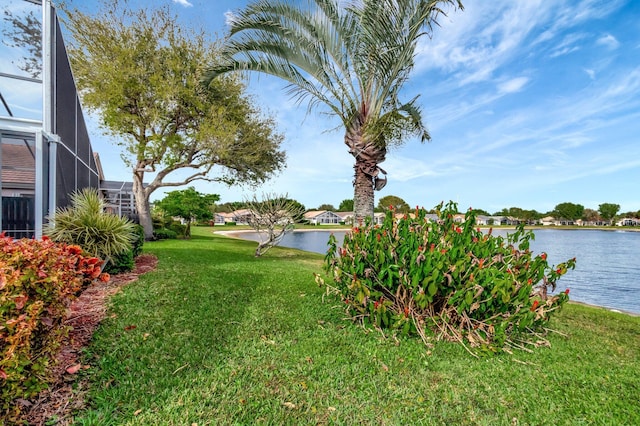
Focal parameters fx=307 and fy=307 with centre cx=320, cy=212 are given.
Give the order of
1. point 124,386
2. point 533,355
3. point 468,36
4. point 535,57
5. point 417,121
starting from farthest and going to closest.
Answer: point 535,57, point 468,36, point 417,121, point 533,355, point 124,386

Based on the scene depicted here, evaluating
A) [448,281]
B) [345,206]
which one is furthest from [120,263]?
[345,206]

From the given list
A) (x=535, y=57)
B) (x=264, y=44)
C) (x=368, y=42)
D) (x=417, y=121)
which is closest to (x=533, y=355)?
(x=417, y=121)

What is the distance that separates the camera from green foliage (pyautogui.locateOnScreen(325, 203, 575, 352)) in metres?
3.47

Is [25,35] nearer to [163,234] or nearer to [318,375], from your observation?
[318,375]

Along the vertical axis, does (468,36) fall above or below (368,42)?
above

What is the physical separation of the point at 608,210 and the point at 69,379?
121 meters

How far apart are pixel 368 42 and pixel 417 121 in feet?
7.32

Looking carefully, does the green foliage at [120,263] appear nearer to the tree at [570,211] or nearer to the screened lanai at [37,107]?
the screened lanai at [37,107]

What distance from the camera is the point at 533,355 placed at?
11.6 feet

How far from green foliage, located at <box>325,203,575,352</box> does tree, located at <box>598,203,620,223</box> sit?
11565 centimetres

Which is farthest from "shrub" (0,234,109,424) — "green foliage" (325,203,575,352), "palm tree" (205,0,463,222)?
"palm tree" (205,0,463,222)

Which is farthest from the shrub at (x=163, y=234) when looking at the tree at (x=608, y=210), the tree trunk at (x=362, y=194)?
the tree at (x=608, y=210)

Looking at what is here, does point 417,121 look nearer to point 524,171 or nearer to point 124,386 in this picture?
point 124,386

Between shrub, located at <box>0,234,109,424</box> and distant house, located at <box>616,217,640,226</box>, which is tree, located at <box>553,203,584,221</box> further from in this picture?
shrub, located at <box>0,234,109,424</box>
